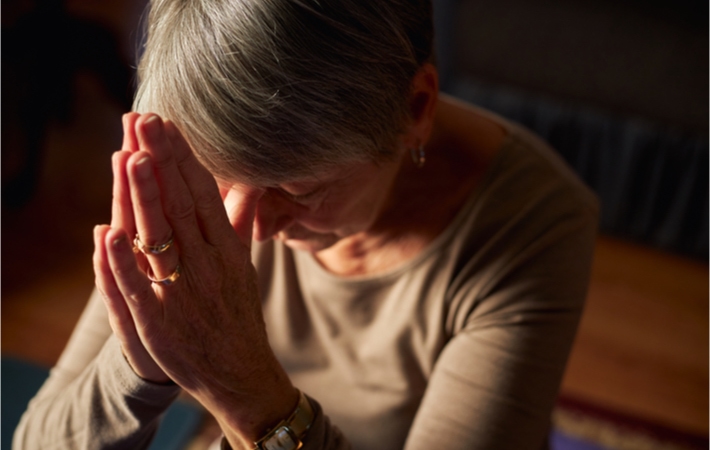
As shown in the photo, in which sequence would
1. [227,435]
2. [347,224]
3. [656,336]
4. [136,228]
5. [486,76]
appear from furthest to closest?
[486,76], [656,336], [347,224], [227,435], [136,228]

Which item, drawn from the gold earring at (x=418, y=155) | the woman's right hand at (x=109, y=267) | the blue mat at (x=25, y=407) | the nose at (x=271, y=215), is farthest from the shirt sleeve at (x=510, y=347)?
the blue mat at (x=25, y=407)

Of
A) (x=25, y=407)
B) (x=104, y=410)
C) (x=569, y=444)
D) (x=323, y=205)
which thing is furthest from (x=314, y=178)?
(x=569, y=444)

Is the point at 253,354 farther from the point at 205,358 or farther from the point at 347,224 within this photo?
the point at 347,224

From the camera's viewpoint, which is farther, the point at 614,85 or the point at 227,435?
the point at 614,85

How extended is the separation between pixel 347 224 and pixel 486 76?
1.52 metres

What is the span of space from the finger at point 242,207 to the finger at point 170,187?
0.31 ft

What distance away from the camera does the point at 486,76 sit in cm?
225

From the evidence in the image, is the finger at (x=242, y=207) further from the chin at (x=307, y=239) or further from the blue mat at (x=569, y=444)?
the blue mat at (x=569, y=444)

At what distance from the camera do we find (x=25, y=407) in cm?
129

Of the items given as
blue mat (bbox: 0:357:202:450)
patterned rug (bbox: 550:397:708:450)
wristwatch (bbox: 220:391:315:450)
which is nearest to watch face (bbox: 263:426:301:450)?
wristwatch (bbox: 220:391:315:450)

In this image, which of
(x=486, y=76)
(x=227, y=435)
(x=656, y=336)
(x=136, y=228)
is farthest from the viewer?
(x=486, y=76)

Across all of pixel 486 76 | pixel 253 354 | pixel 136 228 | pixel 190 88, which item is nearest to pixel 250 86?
pixel 190 88

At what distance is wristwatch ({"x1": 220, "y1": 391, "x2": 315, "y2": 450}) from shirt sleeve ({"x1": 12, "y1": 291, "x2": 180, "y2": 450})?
0.45 ft

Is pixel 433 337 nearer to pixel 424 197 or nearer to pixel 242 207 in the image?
pixel 424 197
